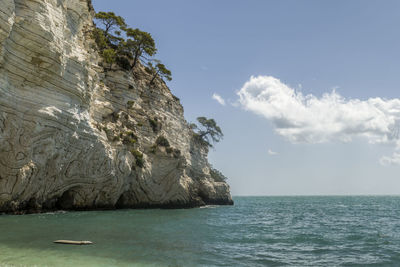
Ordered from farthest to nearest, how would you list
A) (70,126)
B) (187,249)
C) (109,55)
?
(109,55), (70,126), (187,249)

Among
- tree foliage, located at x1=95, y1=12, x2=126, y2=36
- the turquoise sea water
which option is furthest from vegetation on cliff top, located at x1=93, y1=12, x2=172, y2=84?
the turquoise sea water

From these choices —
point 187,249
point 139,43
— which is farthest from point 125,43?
point 187,249

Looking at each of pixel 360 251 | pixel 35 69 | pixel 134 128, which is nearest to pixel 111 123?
pixel 134 128

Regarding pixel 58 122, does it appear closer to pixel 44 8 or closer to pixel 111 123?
pixel 44 8

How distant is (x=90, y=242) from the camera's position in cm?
1167

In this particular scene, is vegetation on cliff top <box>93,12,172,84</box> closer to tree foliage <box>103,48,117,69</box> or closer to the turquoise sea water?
tree foliage <box>103,48,117,69</box>

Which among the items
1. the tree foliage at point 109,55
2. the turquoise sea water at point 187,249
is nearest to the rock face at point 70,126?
the tree foliage at point 109,55

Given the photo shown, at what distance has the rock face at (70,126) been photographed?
18.9m

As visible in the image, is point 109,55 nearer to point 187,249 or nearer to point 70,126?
point 70,126

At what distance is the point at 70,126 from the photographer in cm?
2295

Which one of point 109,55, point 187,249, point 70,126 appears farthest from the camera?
point 109,55

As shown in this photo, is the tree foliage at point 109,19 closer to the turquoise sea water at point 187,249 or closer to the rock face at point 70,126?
the rock face at point 70,126

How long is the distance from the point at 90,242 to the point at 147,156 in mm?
25561

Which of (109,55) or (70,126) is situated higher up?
(109,55)
